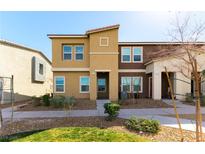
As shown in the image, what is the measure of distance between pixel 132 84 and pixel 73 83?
20.8ft

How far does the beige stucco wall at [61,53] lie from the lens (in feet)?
60.1

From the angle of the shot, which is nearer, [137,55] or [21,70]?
[137,55]

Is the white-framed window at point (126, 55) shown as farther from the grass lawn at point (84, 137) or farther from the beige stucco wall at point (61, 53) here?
the grass lawn at point (84, 137)

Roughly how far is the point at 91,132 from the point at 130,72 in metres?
14.5

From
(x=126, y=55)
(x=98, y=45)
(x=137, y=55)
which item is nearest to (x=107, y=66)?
(x=98, y=45)

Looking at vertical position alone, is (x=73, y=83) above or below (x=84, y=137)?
above

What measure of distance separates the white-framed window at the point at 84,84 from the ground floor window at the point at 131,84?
381 cm

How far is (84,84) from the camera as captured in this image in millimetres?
18703

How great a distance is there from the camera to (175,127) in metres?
7.92

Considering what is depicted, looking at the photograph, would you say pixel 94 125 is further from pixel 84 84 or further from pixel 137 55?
pixel 137 55

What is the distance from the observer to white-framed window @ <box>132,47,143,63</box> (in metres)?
19.9

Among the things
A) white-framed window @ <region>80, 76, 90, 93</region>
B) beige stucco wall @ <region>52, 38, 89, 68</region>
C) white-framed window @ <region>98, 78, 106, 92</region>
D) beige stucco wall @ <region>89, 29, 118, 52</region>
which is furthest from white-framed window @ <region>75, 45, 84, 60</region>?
white-framed window @ <region>98, 78, 106, 92</region>

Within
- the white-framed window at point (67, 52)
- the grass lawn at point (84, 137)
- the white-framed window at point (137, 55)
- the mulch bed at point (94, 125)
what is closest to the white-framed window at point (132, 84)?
the white-framed window at point (137, 55)

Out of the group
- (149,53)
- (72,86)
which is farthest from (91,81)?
(149,53)
